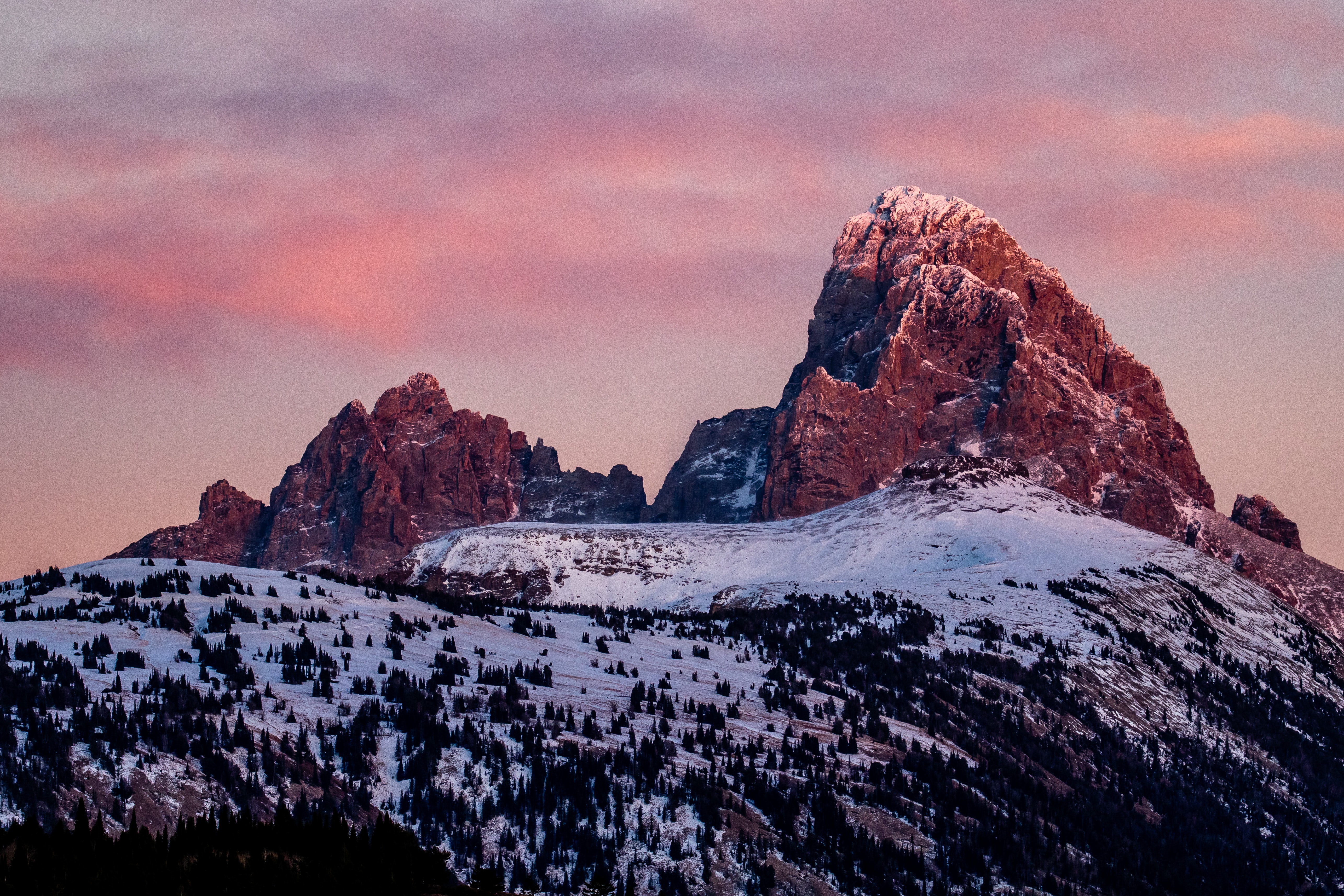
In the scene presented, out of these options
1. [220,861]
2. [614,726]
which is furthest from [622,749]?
[220,861]

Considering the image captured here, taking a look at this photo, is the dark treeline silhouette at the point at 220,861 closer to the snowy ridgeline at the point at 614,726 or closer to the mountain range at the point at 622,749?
the mountain range at the point at 622,749

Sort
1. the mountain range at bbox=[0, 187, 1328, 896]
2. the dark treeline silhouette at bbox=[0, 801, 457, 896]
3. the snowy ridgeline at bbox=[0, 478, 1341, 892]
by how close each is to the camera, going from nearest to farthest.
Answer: the dark treeline silhouette at bbox=[0, 801, 457, 896], the mountain range at bbox=[0, 187, 1328, 896], the snowy ridgeline at bbox=[0, 478, 1341, 892]

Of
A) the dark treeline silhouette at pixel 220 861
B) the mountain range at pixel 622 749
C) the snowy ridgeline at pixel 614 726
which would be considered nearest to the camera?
the dark treeline silhouette at pixel 220 861

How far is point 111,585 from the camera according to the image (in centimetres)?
12006

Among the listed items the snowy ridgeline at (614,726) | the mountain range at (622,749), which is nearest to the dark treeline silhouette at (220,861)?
the mountain range at (622,749)

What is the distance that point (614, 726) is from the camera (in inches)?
4348

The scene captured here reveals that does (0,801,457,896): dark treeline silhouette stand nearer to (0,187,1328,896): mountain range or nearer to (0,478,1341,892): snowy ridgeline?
(0,187,1328,896): mountain range

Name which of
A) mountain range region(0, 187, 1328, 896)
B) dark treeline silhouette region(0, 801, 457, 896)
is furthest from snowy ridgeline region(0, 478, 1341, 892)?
dark treeline silhouette region(0, 801, 457, 896)

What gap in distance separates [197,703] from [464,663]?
29866mm

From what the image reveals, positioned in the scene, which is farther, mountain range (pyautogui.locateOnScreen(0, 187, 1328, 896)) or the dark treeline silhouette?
mountain range (pyautogui.locateOnScreen(0, 187, 1328, 896))

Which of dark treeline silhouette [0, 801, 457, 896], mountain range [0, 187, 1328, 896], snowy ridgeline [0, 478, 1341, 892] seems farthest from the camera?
snowy ridgeline [0, 478, 1341, 892]

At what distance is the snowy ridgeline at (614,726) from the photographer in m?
86.3

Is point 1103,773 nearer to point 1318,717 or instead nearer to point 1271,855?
point 1271,855

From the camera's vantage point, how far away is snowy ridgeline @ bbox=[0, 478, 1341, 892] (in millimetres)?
86312
